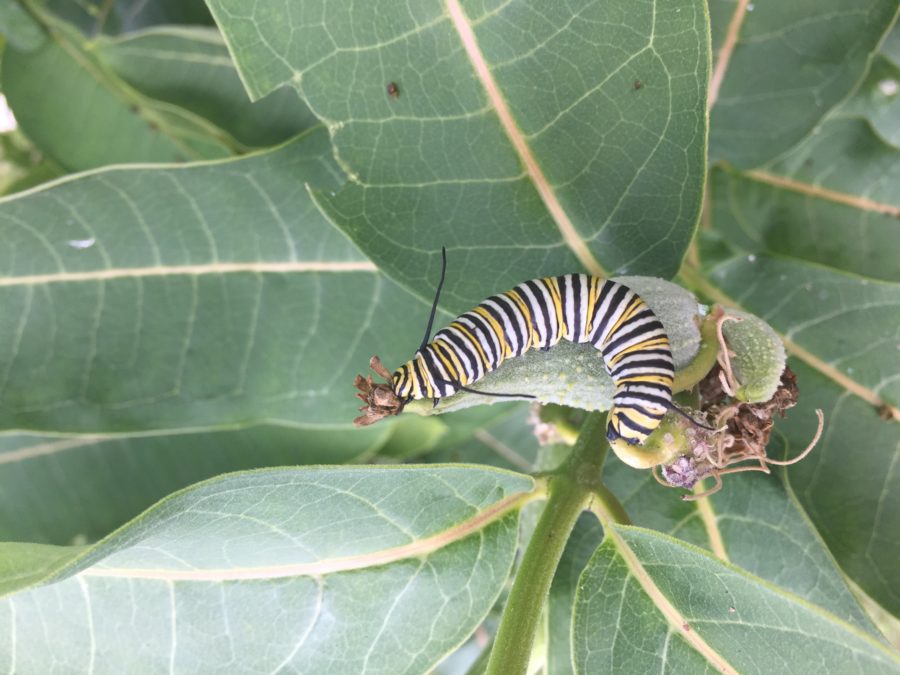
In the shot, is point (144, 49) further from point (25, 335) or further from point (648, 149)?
point (648, 149)

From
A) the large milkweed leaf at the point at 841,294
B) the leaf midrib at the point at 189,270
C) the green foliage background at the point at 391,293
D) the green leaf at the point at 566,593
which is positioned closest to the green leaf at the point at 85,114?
the green foliage background at the point at 391,293

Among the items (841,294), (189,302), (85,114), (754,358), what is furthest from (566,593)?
(85,114)

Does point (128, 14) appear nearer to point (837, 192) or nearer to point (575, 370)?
point (575, 370)

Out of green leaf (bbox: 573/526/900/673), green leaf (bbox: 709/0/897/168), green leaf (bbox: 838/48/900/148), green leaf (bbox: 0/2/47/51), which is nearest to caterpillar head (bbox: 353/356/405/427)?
green leaf (bbox: 573/526/900/673)

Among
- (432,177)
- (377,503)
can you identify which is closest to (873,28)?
(432,177)

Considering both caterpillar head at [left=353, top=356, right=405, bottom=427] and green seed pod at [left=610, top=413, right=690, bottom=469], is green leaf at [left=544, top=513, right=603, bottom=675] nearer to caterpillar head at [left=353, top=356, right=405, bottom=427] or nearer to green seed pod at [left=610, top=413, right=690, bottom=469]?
green seed pod at [left=610, top=413, right=690, bottom=469]

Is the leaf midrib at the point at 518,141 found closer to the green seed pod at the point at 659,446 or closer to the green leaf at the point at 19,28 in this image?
the green seed pod at the point at 659,446
